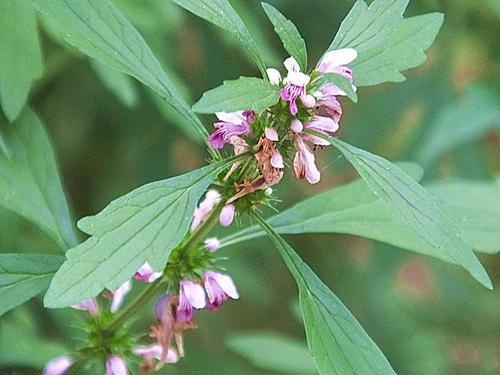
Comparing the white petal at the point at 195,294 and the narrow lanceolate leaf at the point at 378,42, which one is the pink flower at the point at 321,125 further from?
the white petal at the point at 195,294

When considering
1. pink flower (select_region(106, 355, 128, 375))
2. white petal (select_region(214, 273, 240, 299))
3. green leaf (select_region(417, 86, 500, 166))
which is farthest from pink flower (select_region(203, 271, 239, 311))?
green leaf (select_region(417, 86, 500, 166))

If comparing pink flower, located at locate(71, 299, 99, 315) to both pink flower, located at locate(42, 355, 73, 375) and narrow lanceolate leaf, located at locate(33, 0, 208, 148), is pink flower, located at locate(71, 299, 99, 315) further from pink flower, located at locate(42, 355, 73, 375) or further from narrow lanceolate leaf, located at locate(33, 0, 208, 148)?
narrow lanceolate leaf, located at locate(33, 0, 208, 148)

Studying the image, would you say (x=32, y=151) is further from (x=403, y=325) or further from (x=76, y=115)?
(x=403, y=325)

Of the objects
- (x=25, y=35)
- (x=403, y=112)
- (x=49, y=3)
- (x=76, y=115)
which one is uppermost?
(x=76, y=115)

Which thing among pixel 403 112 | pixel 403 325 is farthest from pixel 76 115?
pixel 403 325

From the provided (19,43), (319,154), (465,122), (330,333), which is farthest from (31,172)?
(319,154)

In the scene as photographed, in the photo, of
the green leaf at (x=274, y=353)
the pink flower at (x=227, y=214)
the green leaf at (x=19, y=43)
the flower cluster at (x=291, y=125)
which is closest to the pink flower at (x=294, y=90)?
the flower cluster at (x=291, y=125)
